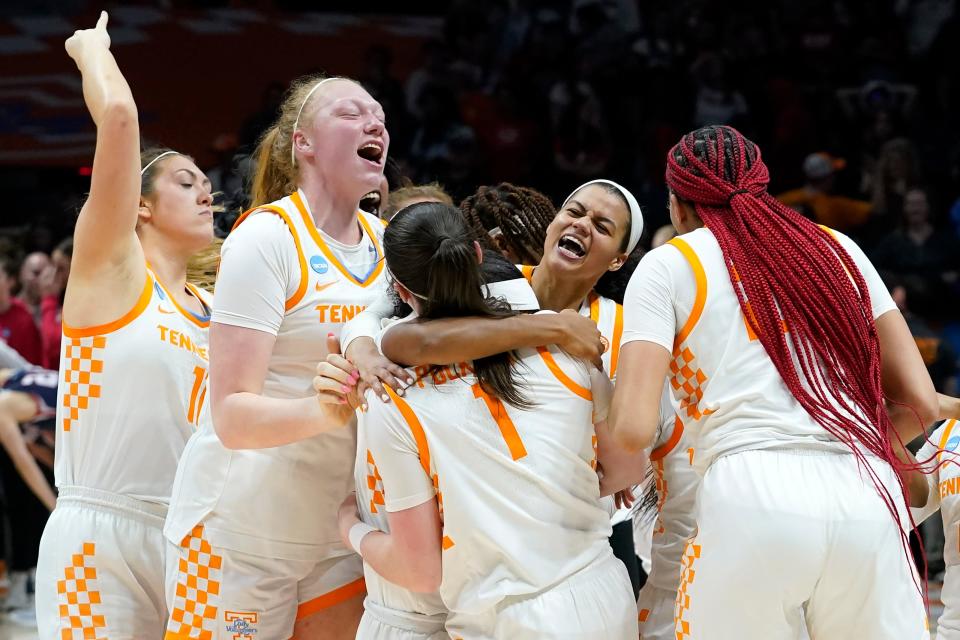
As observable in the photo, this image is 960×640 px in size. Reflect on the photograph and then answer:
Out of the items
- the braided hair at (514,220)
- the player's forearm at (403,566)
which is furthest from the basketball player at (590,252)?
the player's forearm at (403,566)

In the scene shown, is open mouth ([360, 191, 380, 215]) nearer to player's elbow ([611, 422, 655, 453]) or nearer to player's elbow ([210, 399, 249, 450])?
player's elbow ([210, 399, 249, 450])

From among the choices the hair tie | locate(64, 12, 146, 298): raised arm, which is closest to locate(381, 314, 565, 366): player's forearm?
→ the hair tie

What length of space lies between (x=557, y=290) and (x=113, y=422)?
1274mm

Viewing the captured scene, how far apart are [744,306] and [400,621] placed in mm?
1055

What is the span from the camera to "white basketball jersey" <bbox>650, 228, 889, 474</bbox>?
2.62 m

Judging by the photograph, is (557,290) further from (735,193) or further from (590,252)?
(735,193)

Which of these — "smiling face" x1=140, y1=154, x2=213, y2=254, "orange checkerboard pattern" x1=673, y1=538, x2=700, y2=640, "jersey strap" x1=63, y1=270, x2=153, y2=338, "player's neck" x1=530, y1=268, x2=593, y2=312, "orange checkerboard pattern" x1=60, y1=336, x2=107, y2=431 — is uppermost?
"smiling face" x1=140, y1=154, x2=213, y2=254

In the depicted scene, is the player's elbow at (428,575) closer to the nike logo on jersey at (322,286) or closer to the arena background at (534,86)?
the nike logo on jersey at (322,286)

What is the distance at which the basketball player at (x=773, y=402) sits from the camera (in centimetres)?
253

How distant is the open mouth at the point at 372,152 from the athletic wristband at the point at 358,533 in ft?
3.29

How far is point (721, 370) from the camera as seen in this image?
269 cm

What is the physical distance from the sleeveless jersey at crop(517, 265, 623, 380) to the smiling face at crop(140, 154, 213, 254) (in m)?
1.02

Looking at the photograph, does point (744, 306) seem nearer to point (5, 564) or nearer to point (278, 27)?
point (5, 564)

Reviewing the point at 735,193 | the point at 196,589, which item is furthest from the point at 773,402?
the point at 196,589
